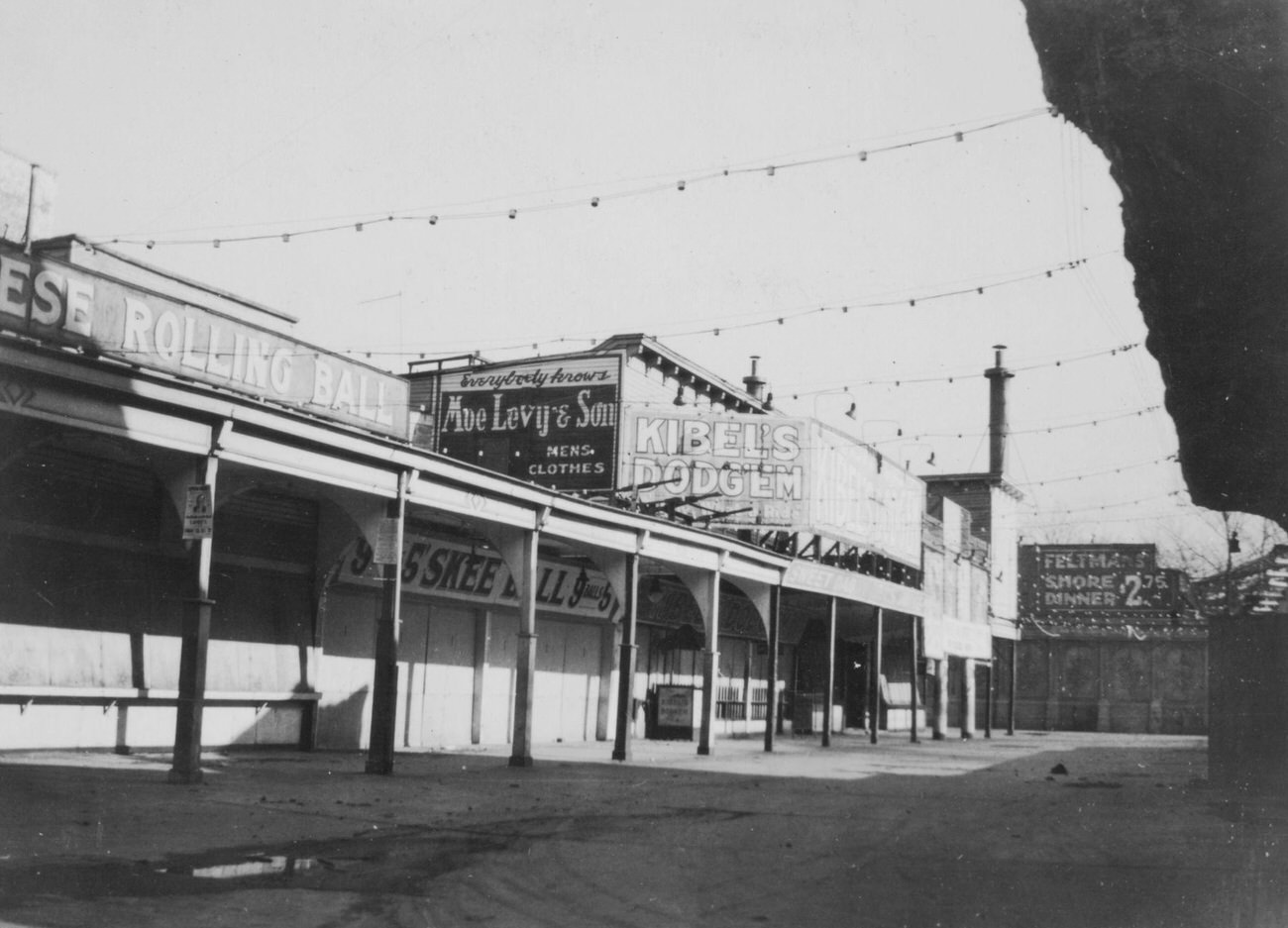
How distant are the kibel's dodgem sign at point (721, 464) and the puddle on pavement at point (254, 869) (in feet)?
73.8

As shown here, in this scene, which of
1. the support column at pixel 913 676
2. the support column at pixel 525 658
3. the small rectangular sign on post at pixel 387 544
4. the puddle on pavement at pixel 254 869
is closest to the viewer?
the puddle on pavement at pixel 254 869

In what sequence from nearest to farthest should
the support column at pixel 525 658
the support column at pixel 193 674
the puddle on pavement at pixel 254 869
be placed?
the puddle on pavement at pixel 254 869 → the support column at pixel 193 674 → the support column at pixel 525 658

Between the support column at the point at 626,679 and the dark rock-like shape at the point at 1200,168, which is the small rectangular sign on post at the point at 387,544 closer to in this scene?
the support column at the point at 626,679

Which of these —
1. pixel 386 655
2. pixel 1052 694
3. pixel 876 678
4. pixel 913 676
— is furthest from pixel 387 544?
pixel 1052 694

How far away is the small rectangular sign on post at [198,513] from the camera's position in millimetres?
14219

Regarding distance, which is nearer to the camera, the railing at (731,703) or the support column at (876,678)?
the support column at (876,678)

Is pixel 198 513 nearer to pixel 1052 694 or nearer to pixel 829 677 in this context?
pixel 829 677

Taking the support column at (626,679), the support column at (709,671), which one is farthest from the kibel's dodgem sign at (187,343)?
the support column at (709,671)

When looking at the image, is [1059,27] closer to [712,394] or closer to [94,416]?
[94,416]

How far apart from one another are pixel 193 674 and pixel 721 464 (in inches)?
773

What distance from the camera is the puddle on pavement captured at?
911 centimetres

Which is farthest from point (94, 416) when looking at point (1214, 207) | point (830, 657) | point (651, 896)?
point (830, 657)

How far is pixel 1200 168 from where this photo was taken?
12.5 metres

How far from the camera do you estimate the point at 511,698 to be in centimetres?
2633
